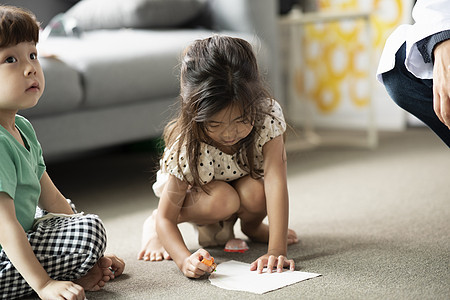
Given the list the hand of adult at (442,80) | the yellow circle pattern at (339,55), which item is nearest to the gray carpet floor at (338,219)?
the hand of adult at (442,80)

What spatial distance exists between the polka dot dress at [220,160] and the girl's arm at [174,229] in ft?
0.10

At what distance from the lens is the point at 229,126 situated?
45.9 inches

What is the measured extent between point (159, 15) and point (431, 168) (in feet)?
3.40

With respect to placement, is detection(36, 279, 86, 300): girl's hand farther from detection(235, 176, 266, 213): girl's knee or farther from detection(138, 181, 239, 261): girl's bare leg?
detection(235, 176, 266, 213): girl's knee

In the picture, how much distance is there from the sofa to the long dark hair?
15.7 inches

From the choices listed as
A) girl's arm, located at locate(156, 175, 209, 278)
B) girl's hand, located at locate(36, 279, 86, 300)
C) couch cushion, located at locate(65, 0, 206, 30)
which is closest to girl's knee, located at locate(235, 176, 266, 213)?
girl's arm, located at locate(156, 175, 209, 278)

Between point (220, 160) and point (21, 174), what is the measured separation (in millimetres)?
402

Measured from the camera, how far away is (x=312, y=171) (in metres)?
2.21

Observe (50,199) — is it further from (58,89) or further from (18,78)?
(58,89)

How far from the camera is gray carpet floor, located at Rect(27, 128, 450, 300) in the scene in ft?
3.61

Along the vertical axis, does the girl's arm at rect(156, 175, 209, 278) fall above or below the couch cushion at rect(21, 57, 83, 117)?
below

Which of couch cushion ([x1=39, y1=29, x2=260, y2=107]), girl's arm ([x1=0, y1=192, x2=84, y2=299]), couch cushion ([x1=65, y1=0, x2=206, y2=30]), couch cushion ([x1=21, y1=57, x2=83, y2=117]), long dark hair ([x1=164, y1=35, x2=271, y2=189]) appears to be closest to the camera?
girl's arm ([x1=0, y1=192, x2=84, y2=299])

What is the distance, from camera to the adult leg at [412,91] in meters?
1.32

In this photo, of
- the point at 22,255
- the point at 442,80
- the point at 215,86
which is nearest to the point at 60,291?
the point at 22,255
